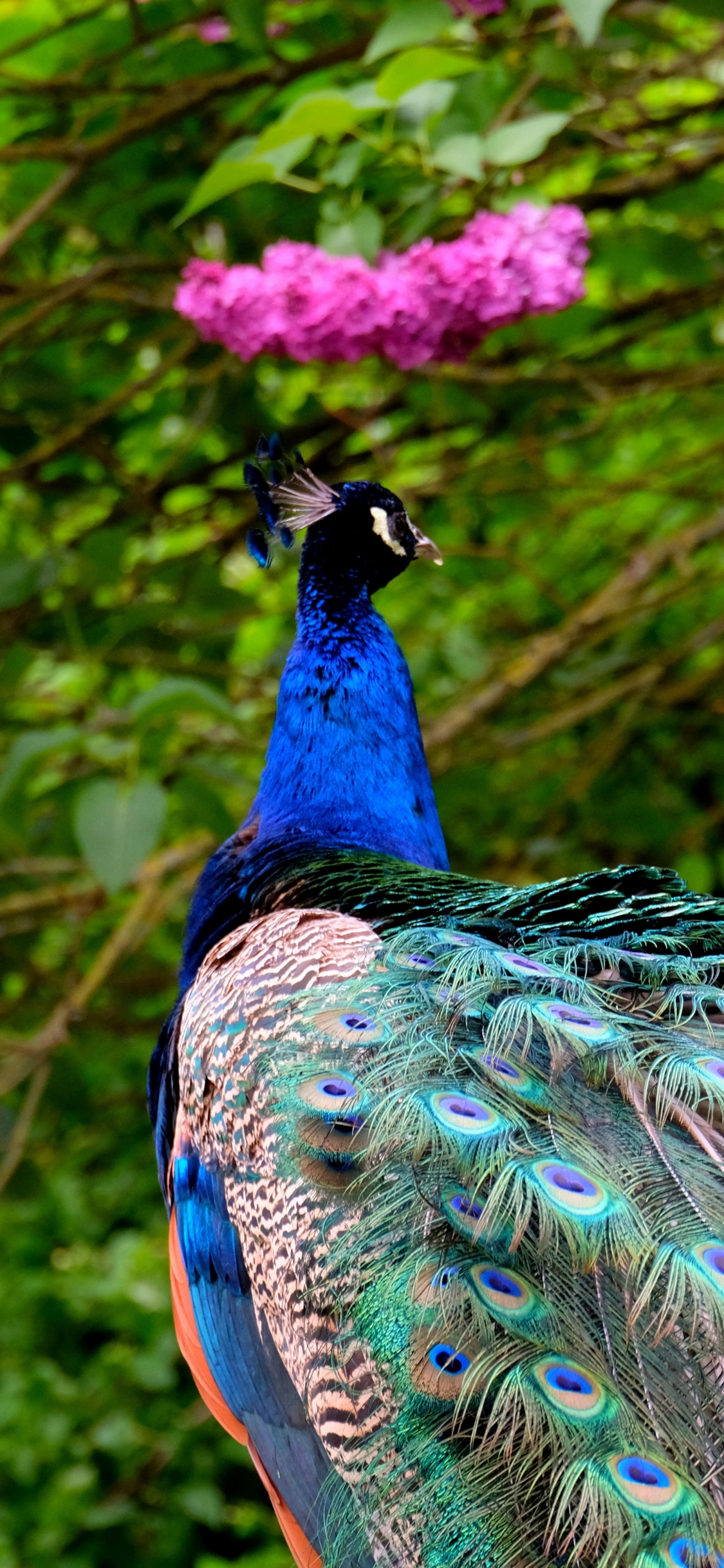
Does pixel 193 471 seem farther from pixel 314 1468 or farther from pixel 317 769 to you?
pixel 314 1468

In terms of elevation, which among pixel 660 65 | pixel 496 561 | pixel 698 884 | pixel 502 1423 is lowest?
pixel 698 884

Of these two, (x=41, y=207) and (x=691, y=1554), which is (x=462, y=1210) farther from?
(x=41, y=207)

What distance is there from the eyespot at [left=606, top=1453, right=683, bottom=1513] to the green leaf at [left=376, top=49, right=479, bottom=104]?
4.04 ft

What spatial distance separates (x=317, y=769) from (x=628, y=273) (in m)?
1.09

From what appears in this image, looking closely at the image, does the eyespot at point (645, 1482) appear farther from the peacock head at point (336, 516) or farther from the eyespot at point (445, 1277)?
the peacock head at point (336, 516)

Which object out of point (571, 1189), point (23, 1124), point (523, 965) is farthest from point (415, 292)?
point (23, 1124)

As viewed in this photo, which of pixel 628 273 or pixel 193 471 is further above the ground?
pixel 628 273

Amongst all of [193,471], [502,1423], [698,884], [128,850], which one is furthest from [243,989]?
[698,884]

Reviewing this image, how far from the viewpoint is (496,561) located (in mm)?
3082

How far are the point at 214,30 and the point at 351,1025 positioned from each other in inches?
57.8

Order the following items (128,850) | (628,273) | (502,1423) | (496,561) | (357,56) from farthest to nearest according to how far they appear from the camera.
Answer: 1. (496,561)
2. (628,273)
3. (357,56)
4. (128,850)
5. (502,1423)

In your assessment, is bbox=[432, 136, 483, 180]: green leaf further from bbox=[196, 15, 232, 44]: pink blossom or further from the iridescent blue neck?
bbox=[196, 15, 232, 44]: pink blossom

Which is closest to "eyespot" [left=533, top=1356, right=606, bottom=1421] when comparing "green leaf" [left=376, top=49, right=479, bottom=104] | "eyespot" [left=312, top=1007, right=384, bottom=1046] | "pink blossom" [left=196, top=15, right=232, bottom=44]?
"eyespot" [left=312, top=1007, right=384, bottom=1046]

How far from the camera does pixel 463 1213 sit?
102 cm
